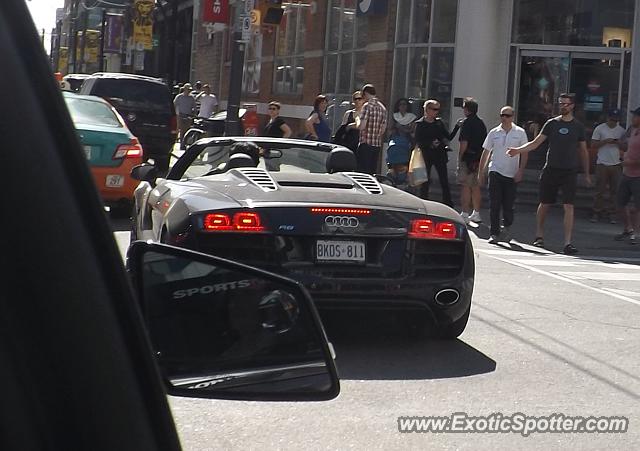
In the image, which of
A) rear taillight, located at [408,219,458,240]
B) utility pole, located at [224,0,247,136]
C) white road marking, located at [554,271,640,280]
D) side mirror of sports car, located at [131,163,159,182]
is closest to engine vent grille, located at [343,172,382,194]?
rear taillight, located at [408,219,458,240]

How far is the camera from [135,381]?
4.55 ft

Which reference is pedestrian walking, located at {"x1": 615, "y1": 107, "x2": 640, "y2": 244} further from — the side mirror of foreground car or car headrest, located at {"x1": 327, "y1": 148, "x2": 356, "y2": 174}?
the side mirror of foreground car

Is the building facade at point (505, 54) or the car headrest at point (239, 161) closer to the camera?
the car headrest at point (239, 161)

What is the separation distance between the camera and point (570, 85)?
882 inches

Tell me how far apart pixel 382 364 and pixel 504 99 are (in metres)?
16.4

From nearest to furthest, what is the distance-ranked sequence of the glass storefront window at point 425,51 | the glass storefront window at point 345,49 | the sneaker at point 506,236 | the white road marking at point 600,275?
Answer: the white road marking at point 600,275
the sneaker at point 506,236
the glass storefront window at point 425,51
the glass storefront window at point 345,49

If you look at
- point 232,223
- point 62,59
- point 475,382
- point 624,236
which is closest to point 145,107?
point 624,236

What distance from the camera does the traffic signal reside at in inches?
935

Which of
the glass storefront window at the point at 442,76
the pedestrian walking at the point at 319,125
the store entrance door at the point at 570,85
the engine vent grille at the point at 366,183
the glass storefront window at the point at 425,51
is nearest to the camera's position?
the engine vent grille at the point at 366,183

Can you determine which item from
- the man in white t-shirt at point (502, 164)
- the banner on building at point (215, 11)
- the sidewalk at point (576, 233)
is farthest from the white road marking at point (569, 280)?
the banner on building at point (215, 11)

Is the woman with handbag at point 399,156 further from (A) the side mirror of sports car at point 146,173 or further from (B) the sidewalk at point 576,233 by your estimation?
(A) the side mirror of sports car at point 146,173

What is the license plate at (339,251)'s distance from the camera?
7.07m

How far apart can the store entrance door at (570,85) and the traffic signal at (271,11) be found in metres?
5.01

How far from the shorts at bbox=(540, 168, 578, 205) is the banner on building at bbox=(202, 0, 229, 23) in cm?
1654
